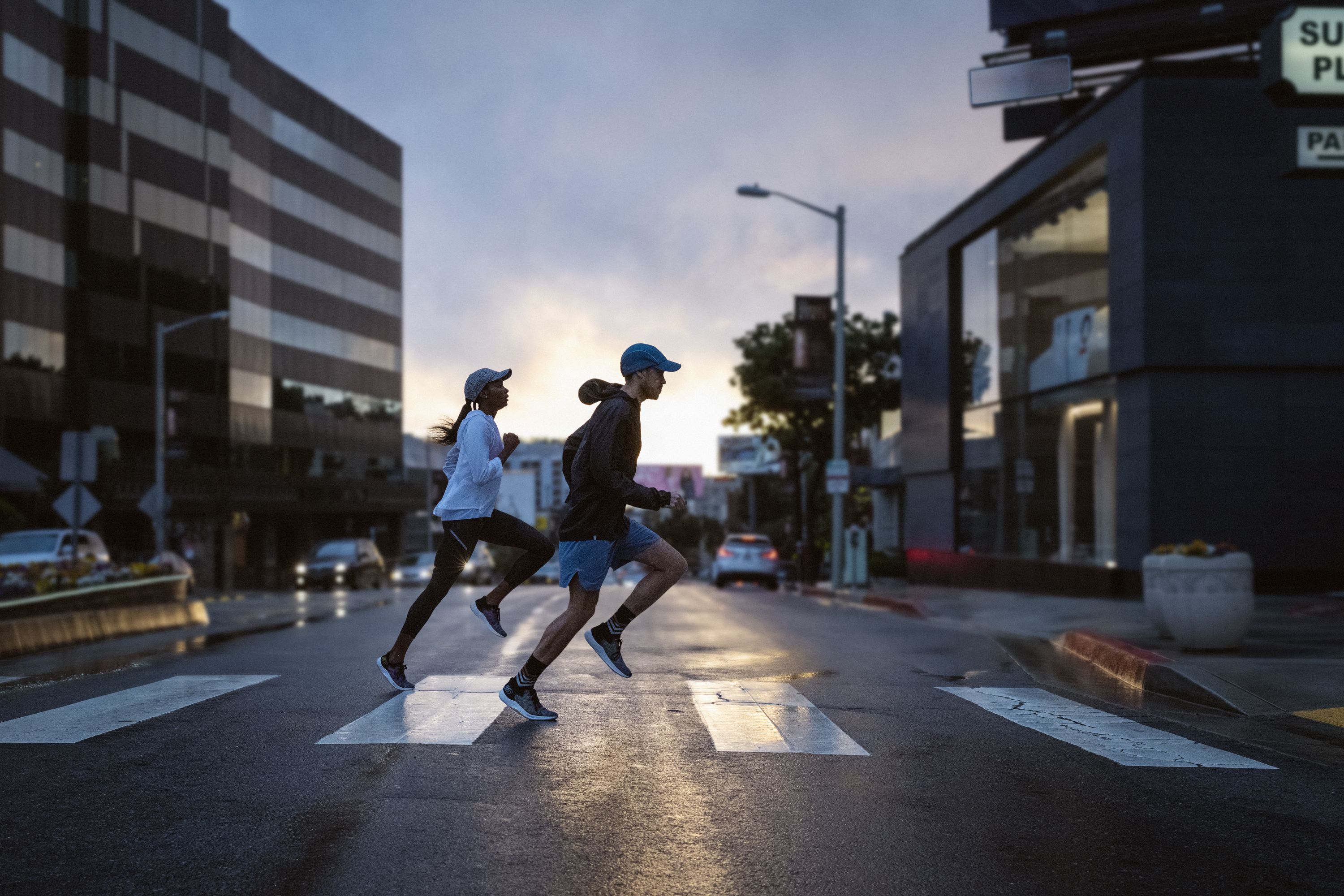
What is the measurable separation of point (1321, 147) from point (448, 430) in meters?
8.82

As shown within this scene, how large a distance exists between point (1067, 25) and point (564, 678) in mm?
21201

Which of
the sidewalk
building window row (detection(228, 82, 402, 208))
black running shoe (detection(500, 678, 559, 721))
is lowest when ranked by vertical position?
the sidewalk

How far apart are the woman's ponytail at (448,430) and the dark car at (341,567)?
30114 millimetres

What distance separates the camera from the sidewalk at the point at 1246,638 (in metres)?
8.30

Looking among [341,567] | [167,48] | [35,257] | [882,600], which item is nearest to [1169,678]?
[882,600]

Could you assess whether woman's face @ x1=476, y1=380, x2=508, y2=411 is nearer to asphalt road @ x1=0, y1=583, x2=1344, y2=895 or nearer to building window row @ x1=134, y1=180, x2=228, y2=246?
asphalt road @ x1=0, y1=583, x2=1344, y2=895

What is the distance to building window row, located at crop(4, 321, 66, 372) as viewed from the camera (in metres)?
43.9

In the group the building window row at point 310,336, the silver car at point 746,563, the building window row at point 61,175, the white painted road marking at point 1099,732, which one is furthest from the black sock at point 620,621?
the building window row at point 310,336

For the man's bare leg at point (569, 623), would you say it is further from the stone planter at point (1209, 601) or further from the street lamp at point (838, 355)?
the street lamp at point (838, 355)

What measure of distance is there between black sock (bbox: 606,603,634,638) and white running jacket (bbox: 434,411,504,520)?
100 centimetres

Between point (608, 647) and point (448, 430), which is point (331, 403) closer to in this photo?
point (448, 430)

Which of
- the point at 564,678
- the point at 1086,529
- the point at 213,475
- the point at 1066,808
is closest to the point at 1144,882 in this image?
the point at 1066,808

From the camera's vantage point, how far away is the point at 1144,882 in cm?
382

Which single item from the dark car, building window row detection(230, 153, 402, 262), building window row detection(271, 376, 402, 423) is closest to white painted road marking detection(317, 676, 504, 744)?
the dark car
